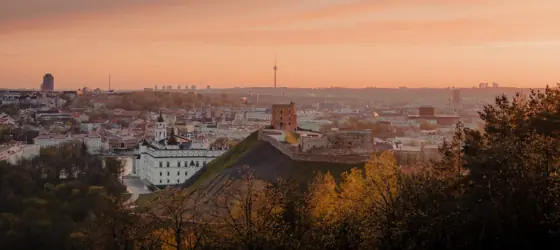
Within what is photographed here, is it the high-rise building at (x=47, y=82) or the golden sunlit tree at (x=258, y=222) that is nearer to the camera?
the golden sunlit tree at (x=258, y=222)

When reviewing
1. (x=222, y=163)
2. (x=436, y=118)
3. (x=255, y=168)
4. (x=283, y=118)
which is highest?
(x=283, y=118)

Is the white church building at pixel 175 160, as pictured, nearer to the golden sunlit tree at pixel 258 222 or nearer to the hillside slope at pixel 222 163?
the hillside slope at pixel 222 163

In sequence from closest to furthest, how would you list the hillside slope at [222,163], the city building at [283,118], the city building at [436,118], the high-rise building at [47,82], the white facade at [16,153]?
the hillside slope at [222,163]
the city building at [283,118]
the white facade at [16,153]
the city building at [436,118]
the high-rise building at [47,82]

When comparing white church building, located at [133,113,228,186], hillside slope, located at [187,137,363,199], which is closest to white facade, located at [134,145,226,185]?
white church building, located at [133,113,228,186]

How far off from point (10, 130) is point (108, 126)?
17.9m

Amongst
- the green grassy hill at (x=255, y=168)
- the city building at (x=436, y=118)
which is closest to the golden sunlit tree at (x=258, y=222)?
the green grassy hill at (x=255, y=168)

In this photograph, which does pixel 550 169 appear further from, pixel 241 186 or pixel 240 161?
pixel 240 161

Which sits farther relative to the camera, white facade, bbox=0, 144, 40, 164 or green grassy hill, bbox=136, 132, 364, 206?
white facade, bbox=0, 144, 40, 164

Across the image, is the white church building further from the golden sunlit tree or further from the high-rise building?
the high-rise building

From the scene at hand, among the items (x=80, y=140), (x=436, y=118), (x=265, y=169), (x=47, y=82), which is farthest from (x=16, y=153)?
(x=47, y=82)

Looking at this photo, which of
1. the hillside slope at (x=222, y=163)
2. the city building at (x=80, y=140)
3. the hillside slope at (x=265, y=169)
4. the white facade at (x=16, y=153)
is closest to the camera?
the hillside slope at (x=265, y=169)

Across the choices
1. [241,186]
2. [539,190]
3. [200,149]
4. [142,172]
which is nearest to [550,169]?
[539,190]

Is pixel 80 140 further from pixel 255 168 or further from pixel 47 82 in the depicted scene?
pixel 47 82

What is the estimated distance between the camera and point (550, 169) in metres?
13.7
